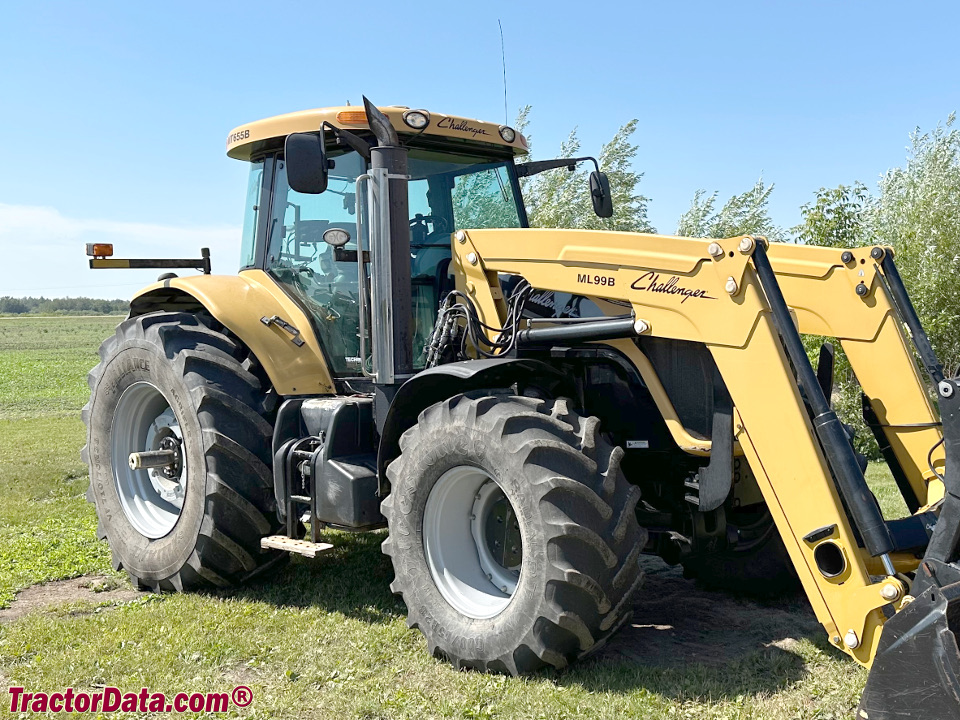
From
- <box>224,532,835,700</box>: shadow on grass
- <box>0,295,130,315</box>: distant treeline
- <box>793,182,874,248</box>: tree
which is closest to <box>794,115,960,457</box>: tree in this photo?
<box>793,182,874,248</box>: tree

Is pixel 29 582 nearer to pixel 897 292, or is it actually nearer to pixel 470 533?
pixel 470 533

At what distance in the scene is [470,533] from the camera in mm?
4660

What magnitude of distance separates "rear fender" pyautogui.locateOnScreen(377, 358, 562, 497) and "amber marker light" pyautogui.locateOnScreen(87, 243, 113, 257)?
276 cm

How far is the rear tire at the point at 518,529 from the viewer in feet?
12.9

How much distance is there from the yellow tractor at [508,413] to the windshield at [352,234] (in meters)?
0.02

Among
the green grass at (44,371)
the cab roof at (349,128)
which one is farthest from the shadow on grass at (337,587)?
the green grass at (44,371)

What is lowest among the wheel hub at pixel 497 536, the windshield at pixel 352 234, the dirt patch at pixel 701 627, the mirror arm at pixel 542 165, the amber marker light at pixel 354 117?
the dirt patch at pixel 701 627

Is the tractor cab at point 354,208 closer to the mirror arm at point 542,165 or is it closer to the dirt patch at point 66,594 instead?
the mirror arm at point 542,165

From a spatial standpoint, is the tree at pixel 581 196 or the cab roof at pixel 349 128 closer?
the cab roof at pixel 349 128

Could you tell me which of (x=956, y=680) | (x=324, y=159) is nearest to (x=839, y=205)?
(x=324, y=159)

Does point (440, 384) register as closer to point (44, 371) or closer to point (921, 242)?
point (921, 242)

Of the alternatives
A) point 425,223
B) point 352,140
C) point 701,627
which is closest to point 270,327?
point 425,223

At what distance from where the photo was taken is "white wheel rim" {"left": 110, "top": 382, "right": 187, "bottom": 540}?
6160 mm

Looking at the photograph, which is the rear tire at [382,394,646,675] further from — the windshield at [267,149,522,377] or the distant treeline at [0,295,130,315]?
the distant treeline at [0,295,130,315]
